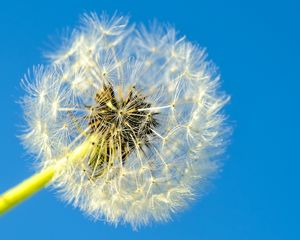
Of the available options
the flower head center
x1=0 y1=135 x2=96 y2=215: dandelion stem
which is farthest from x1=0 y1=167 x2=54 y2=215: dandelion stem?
the flower head center

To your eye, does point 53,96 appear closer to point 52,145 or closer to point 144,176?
point 52,145

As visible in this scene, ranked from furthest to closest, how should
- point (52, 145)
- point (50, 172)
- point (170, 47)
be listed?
point (170, 47) → point (52, 145) → point (50, 172)

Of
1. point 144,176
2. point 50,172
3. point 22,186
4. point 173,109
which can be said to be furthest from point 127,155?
point 22,186

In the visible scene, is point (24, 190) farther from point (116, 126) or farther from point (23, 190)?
point (116, 126)

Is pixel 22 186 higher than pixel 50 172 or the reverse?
the reverse

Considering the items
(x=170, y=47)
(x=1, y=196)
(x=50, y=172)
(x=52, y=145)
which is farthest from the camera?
(x=170, y=47)

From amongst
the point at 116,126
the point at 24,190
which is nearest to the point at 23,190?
the point at 24,190

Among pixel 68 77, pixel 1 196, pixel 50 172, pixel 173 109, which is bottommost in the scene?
pixel 1 196

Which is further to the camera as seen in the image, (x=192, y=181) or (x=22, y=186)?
(x=192, y=181)

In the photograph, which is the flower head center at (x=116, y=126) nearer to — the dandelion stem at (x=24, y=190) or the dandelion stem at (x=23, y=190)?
the dandelion stem at (x=24, y=190)
